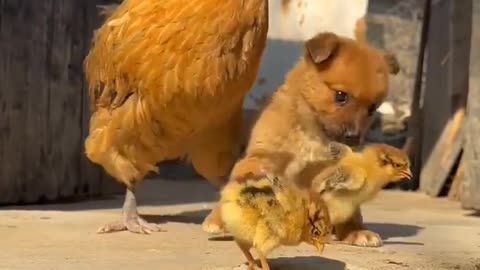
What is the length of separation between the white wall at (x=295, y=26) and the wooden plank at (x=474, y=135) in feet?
7.08

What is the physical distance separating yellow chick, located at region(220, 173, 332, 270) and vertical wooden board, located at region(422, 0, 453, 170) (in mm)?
4150

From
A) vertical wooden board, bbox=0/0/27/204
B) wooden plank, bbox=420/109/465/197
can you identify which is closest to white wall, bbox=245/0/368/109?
wooden plank, bbox=420/109/465/197

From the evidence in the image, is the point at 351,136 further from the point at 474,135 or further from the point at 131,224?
the point at 474,135

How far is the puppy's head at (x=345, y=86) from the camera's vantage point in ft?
12.8

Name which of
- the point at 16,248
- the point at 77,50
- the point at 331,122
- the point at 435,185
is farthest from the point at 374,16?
the point at 16,248

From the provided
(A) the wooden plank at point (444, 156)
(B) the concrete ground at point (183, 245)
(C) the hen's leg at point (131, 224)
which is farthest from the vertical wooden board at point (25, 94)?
(A) the wooden plank at point (444, 156)

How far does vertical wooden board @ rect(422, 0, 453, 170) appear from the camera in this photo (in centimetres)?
711

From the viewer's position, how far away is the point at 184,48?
387 cm

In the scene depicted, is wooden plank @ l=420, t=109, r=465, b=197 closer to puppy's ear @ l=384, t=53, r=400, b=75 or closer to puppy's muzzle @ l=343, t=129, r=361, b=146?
puppy's ear @ l=384, t=53, r=400, b=75

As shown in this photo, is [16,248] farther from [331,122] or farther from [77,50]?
[77,50]

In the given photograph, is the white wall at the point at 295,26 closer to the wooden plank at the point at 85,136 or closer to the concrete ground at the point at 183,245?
the wooden plank at the point at 85,136

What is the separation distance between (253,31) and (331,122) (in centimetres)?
45

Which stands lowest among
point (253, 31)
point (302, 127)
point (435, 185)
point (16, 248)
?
point (435, 185)

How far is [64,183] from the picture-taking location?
18.2 feet
